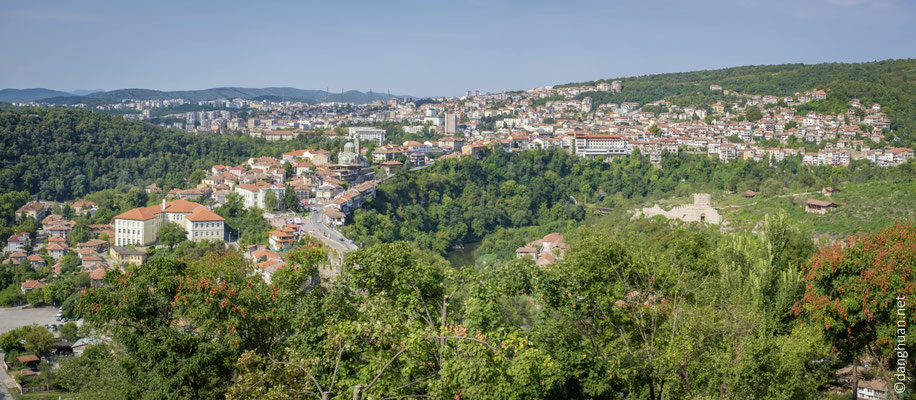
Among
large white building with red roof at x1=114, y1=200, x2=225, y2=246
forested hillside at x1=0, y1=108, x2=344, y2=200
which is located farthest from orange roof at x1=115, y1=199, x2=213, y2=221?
forested hillside at x1=0, y1=108, x2=344, y2=200

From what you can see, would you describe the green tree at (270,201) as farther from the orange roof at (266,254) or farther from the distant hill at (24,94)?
the distant hill at (24,94)

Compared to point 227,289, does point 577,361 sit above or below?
below

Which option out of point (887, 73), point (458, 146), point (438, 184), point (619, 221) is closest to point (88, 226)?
point (438, 184)

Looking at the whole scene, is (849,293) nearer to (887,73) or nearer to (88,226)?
(88,226)

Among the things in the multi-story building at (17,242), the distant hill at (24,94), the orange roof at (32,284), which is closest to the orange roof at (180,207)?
the orange roof at (32,284)

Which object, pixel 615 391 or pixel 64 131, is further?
pixel 64 131

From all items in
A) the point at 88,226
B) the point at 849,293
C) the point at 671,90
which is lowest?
the point at 88,226

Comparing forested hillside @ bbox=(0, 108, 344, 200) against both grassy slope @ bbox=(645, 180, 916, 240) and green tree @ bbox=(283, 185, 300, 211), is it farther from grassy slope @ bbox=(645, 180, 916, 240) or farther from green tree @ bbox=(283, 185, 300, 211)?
grassy slope @ bbox=(645, 180, 916, 240)

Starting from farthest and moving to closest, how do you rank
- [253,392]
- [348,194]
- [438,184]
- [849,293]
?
[438,184] < [348,194] < [849,293] < [253,392]
